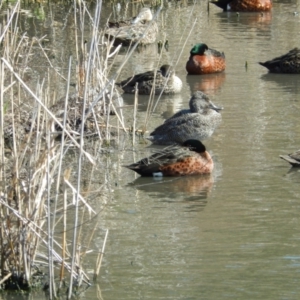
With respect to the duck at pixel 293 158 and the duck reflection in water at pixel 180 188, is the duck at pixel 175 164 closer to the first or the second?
the duck reflection in water at pixel 180 188

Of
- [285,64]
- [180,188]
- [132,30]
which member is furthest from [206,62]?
[180,188]

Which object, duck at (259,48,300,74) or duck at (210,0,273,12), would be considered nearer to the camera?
duck at (259,48,300,74)

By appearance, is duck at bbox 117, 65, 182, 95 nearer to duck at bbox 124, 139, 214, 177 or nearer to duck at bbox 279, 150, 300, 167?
duck at bbox 124, 139, 214, 177

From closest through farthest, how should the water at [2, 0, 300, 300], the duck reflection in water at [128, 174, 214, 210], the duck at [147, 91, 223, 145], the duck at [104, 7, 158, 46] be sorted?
the water at [2, 0, 300, 300], the duck reflection in water at [128, 174, 214, 210], the duck at [147, 91, 223, 145], the duck at [104, 7, 158, 46]

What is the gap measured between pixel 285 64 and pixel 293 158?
576 cm

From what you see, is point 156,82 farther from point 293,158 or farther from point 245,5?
point 245,5

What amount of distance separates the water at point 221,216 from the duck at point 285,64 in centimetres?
100

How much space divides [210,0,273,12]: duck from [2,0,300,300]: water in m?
7.39

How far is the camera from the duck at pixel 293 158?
9281 millimetres

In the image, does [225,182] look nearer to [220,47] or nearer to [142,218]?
[142,218]

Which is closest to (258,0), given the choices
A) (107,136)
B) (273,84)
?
(273,84)

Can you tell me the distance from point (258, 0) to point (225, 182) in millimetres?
12564

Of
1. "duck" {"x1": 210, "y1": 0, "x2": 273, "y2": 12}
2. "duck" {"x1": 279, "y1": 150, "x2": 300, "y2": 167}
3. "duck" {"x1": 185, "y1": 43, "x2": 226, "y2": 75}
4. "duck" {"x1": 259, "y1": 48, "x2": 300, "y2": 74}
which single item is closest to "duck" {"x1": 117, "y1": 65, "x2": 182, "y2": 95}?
"duck" {"x1": 185, "y1": 43, "x2": 226, "y2": 75}

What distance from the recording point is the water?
20.8 ft
